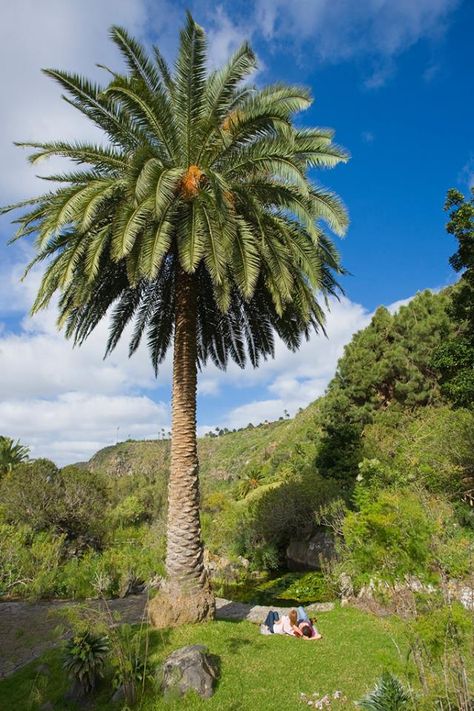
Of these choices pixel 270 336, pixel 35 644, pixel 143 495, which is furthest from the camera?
pixel 143 495

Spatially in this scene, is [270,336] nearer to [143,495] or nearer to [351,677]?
[351,677]

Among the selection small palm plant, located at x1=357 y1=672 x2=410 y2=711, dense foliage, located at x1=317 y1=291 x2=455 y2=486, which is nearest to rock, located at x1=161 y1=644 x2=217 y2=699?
small palm plant, located at x1=357 y1=672 x2=410 y2=711

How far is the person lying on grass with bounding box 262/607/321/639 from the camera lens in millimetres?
9523

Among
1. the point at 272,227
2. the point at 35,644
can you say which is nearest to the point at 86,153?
the point at 272,227

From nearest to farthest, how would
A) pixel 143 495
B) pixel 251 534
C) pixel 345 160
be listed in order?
pixel 345 160 → pixel 251 534 → pixel 143 495

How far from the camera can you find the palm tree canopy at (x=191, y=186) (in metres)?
8.71

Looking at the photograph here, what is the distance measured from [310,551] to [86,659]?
15.2m

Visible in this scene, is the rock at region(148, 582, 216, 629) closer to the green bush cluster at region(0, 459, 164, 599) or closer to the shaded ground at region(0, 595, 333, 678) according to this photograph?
the shaded ground at region(0, 595, 333, 678)

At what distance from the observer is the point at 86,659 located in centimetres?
717

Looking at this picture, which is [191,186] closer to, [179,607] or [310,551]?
[179,607]

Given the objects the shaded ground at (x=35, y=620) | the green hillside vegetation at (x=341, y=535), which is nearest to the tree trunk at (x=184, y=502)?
the green hillside vegetation at (x=341, y=535)

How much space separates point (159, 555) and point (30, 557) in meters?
4.99

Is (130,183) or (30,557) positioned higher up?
(130,183)

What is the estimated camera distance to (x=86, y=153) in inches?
380
